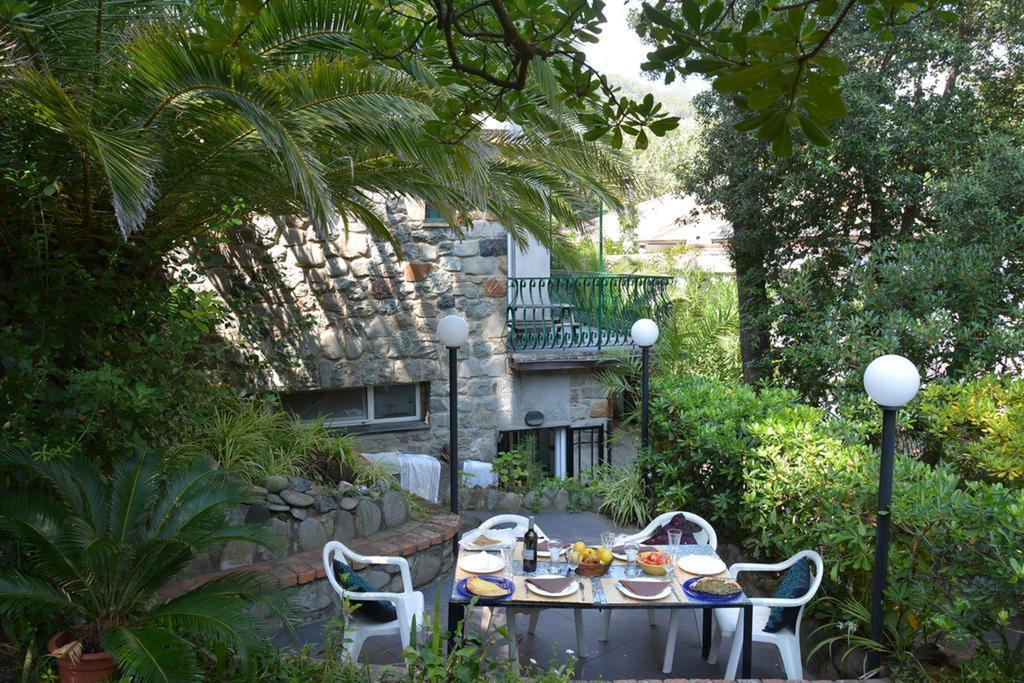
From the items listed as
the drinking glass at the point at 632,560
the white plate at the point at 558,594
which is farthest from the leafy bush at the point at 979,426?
the white plate at the point at 558,594

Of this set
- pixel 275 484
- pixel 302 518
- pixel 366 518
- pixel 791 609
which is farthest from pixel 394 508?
pixel 791 609

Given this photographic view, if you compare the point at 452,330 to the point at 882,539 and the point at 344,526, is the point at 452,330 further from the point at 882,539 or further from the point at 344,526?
the point at 882,539

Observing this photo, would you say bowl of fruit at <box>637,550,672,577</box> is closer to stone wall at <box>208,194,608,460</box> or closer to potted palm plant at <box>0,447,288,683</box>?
potted palm plant at <box>0,447,288,683</box>

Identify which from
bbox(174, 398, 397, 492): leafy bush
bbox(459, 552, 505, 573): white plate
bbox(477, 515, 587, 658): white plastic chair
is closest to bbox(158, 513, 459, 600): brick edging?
bbox(174, 398, 397, 492): leafy bush

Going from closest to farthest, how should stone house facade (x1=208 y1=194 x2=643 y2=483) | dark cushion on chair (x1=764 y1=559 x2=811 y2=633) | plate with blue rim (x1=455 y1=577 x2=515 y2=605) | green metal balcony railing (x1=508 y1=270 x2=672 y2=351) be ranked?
plate with blue rim (x1=455 y1=577 x2=515 y2=605), dark cushion on chair (x1=764 y1=559 x2=811 y2=633), stone house facade (x1=208 y1=194 x2=643 y2=483), green metal balcony railing (x1=508 y1=270 x2=672 y2=351)

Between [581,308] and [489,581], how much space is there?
5.93m

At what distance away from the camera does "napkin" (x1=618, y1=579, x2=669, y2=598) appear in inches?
159

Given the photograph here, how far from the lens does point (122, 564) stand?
3.70m

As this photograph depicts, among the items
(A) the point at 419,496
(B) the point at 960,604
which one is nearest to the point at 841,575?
(B) the point at 960,604

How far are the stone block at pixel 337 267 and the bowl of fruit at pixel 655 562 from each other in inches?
167

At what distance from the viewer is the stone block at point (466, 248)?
8.01m

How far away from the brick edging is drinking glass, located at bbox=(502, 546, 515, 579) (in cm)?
114

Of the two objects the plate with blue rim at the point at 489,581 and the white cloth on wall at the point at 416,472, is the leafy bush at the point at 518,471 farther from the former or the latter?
the plate with blue rim at the point at 489,581

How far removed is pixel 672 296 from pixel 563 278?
334cm
